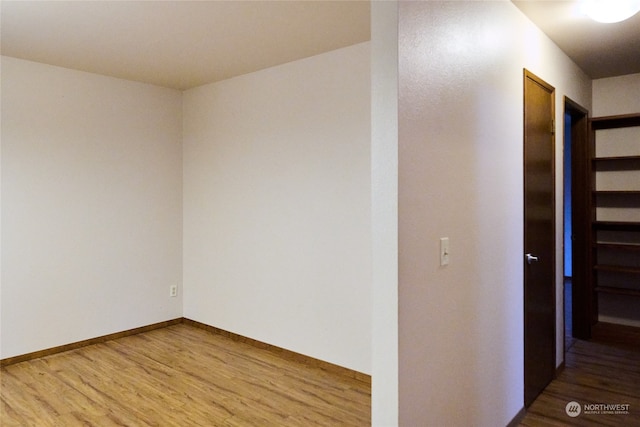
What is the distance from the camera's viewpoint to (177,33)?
2.88 metres

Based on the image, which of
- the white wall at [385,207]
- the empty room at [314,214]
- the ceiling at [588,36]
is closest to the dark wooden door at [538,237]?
the empty room at [314,214]

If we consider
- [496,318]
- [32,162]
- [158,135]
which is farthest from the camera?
[158,135]

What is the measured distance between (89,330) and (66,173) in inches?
53.9

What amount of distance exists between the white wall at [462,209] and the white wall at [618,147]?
1865 mm

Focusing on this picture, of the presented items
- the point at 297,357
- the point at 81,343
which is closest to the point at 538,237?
the point at 297,357

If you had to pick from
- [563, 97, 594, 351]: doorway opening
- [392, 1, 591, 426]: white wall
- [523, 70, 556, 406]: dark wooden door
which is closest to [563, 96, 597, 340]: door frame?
[563, 97, 594, 351]: doorway opening

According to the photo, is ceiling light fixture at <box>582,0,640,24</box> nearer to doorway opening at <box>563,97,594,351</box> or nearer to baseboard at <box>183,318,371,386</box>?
doorway opening at <box>563,97,594,351</box>

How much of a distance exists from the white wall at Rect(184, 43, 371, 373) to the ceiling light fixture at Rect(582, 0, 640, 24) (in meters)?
1.33

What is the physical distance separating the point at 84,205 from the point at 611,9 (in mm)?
3983

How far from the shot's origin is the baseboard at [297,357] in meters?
3.19

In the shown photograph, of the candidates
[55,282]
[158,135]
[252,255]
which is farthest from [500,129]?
[55,282]

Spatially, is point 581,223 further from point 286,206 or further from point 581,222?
point 286,206

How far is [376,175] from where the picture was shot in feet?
5.22

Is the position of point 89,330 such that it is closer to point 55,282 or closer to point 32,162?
point 55,282
